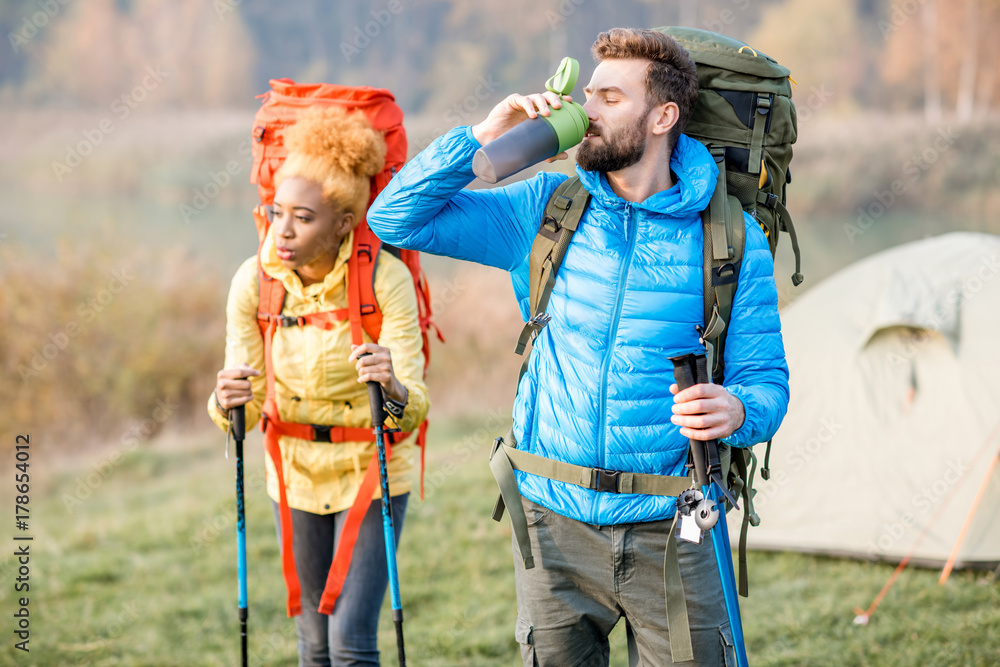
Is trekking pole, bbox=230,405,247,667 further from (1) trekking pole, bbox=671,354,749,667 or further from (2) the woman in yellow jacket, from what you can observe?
(1) trekking pole, bbox=671,354,749,667

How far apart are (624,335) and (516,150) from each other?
0.64 m

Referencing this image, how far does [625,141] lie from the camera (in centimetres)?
257

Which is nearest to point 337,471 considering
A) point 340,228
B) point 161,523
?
point 340,228

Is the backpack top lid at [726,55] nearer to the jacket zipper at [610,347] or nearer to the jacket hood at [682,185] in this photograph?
the jacket hood at [682,185]

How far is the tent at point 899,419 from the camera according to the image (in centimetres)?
584

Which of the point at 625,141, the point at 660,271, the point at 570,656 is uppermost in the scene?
the point at 625,141

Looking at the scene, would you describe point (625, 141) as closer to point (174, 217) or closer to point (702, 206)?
point (702, 206)

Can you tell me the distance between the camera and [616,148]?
2.57 m

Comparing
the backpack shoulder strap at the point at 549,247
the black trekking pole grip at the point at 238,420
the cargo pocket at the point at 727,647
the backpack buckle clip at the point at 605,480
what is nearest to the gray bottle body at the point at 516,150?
the backpack shoulder strap at the point at 549,247

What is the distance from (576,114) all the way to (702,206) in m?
0.45

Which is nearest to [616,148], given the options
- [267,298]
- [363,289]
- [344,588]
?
[363,289]

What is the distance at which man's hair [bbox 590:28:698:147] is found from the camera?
2580 millimetres

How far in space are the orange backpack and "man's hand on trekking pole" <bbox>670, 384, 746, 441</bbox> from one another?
1.49 metres

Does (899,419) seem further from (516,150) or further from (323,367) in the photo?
(516,150)
